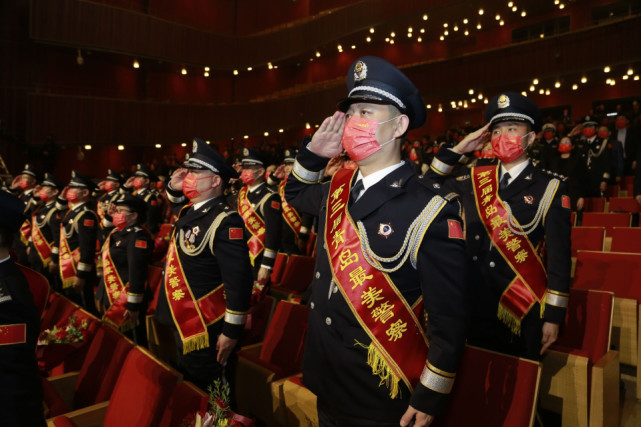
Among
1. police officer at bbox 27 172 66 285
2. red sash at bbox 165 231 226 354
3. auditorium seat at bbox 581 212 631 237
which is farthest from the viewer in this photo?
police officer at bbox 27 172 66 285

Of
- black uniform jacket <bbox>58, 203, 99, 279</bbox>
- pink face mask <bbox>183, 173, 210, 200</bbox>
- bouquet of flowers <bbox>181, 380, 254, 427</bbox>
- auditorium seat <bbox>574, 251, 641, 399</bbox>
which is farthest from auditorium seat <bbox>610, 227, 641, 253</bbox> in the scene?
black uniform jacket <bbox>58, 203, 99, 279</bbox>

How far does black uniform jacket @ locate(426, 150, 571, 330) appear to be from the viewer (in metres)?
2.49

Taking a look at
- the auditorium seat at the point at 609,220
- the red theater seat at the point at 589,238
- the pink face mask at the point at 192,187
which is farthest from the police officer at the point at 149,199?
the auditorium seat at the point at 609,220

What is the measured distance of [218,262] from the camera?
2770 mm

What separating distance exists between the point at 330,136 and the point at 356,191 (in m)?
0.25

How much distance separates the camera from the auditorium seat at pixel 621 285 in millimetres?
3379

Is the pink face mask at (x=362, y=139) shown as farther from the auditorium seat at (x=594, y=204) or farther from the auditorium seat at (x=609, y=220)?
the auditorium seat at (x=594, y=204)

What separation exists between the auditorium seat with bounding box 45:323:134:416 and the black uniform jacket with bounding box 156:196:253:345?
13.1 inches

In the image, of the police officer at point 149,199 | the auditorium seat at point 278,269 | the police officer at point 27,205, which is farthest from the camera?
the police officer at point 149,199

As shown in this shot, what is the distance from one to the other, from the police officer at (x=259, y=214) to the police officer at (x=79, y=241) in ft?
5.78

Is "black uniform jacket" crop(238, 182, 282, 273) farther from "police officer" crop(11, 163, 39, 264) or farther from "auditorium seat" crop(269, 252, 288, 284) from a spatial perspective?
"police officer" crop(11, 163, 39, 264)

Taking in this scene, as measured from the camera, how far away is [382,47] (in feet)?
64.0

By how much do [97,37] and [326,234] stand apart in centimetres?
1815

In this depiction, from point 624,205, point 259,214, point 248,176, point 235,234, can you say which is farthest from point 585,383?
→ point 624,205
